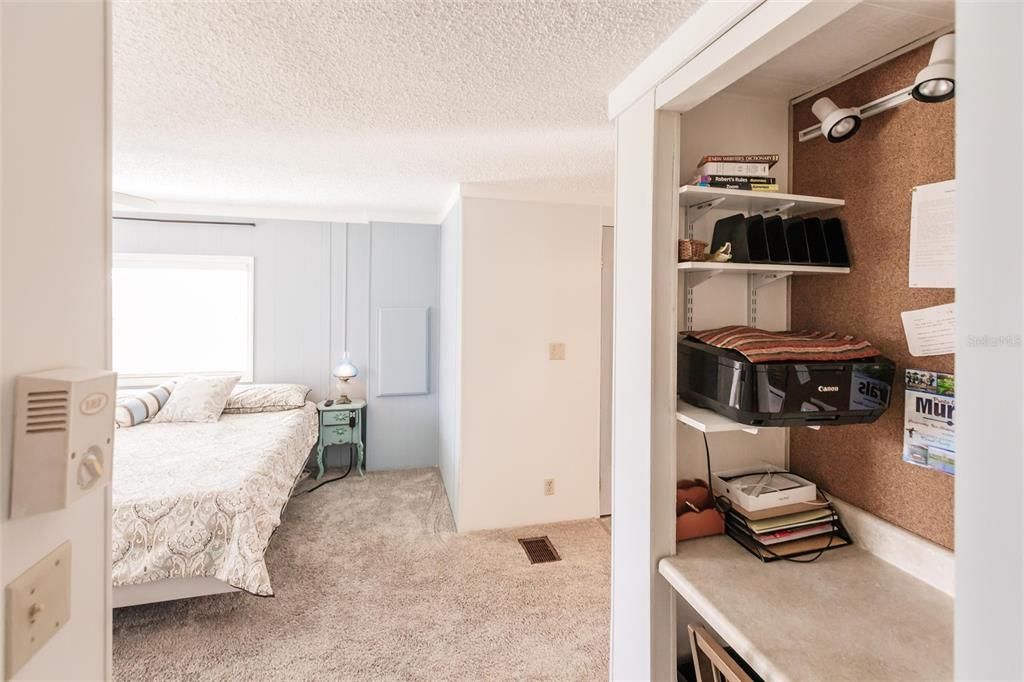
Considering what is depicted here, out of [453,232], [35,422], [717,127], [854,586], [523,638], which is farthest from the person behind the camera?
[453,232]

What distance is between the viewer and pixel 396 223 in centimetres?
434

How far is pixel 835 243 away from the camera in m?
1.46

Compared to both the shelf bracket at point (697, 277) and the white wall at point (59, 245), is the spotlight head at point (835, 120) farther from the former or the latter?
the white wall at point (59, 245)

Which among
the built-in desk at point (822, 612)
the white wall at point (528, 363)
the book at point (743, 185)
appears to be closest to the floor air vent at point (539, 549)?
the white wall at point (528, 363)

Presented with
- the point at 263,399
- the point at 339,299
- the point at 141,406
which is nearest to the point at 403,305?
the point at 339,299

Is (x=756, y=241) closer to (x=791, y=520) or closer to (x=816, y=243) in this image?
(x=816, y=243)

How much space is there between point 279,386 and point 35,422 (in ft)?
12.1

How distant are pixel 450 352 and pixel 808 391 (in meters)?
2.62

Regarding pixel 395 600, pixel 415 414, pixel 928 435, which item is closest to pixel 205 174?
pixel 415 414

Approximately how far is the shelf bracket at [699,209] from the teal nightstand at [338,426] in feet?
10.8

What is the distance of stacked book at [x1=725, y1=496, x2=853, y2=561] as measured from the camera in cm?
140

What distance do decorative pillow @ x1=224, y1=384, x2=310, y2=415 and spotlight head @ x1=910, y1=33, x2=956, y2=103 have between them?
4.08 meters

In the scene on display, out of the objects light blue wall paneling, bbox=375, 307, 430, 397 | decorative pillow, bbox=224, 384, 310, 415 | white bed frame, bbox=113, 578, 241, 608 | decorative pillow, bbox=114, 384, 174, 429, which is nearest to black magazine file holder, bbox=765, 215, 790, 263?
white bed frame, bbox=113, 578, 241, 608

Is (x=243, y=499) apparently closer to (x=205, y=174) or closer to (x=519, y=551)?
(x=519, y=551)
